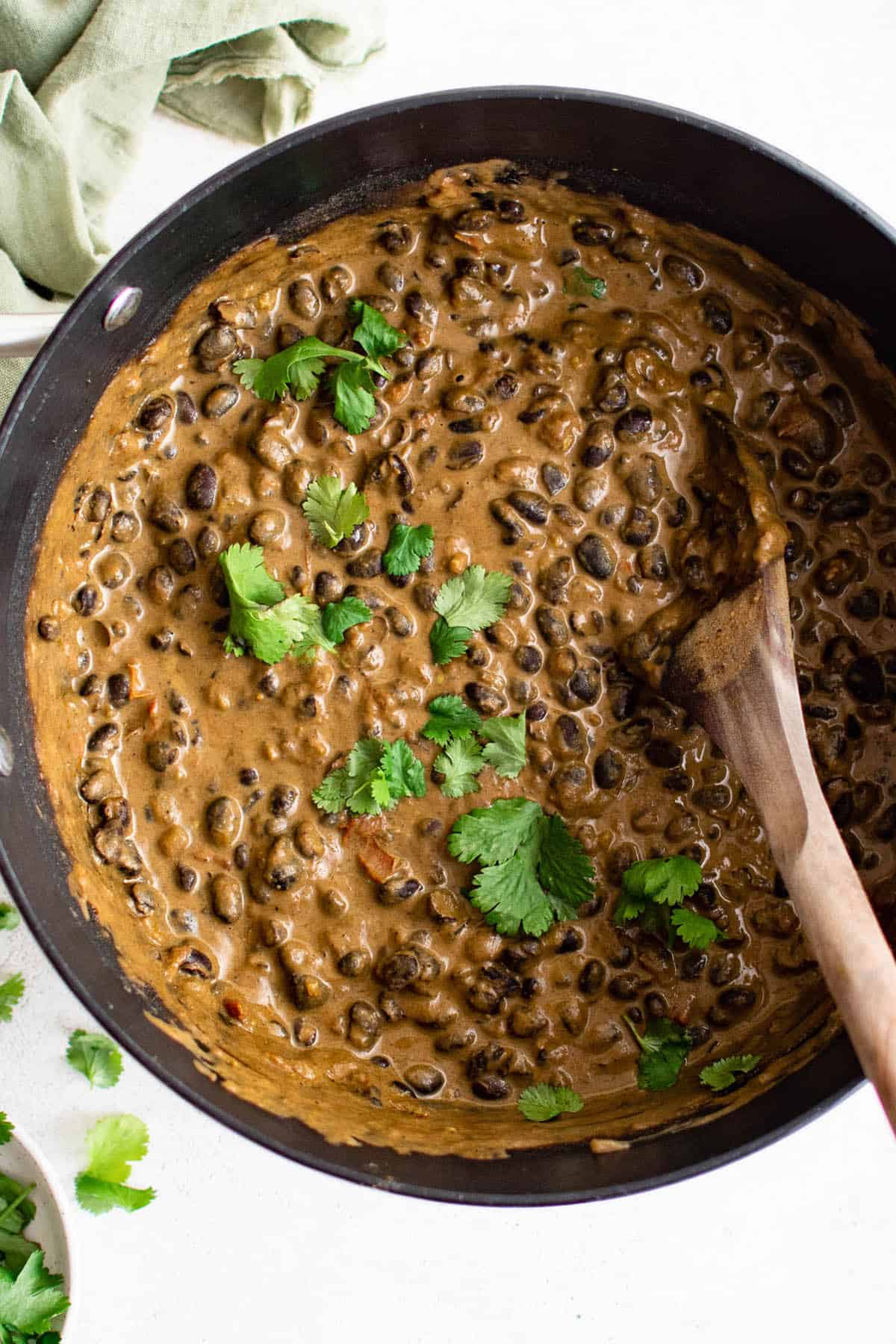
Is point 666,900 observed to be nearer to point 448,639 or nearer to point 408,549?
point 448,639

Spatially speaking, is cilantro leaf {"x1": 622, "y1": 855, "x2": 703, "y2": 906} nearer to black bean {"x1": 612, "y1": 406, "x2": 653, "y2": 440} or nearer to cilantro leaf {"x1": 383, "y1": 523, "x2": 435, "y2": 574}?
cilantro leaf {"x1": 383, "y1": 523, "x2": 435, "y2": 574}

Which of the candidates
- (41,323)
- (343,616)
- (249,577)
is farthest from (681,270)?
(41,323)

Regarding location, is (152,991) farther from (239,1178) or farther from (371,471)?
(371,471)

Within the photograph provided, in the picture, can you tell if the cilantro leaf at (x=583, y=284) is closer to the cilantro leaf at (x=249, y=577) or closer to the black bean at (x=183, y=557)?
the cilantro leaf at (x=249, y=577)

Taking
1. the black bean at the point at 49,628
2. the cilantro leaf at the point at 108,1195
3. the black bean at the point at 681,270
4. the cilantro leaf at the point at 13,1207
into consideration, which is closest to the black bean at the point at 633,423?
the black bean at the point at 681,270

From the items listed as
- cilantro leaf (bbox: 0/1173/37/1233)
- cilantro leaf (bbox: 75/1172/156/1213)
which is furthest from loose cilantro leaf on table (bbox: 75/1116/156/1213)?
cilantro leaf (bbox: 0/1173/37/1233)

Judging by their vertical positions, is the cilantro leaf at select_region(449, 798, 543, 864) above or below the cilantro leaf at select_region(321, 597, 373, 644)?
below
